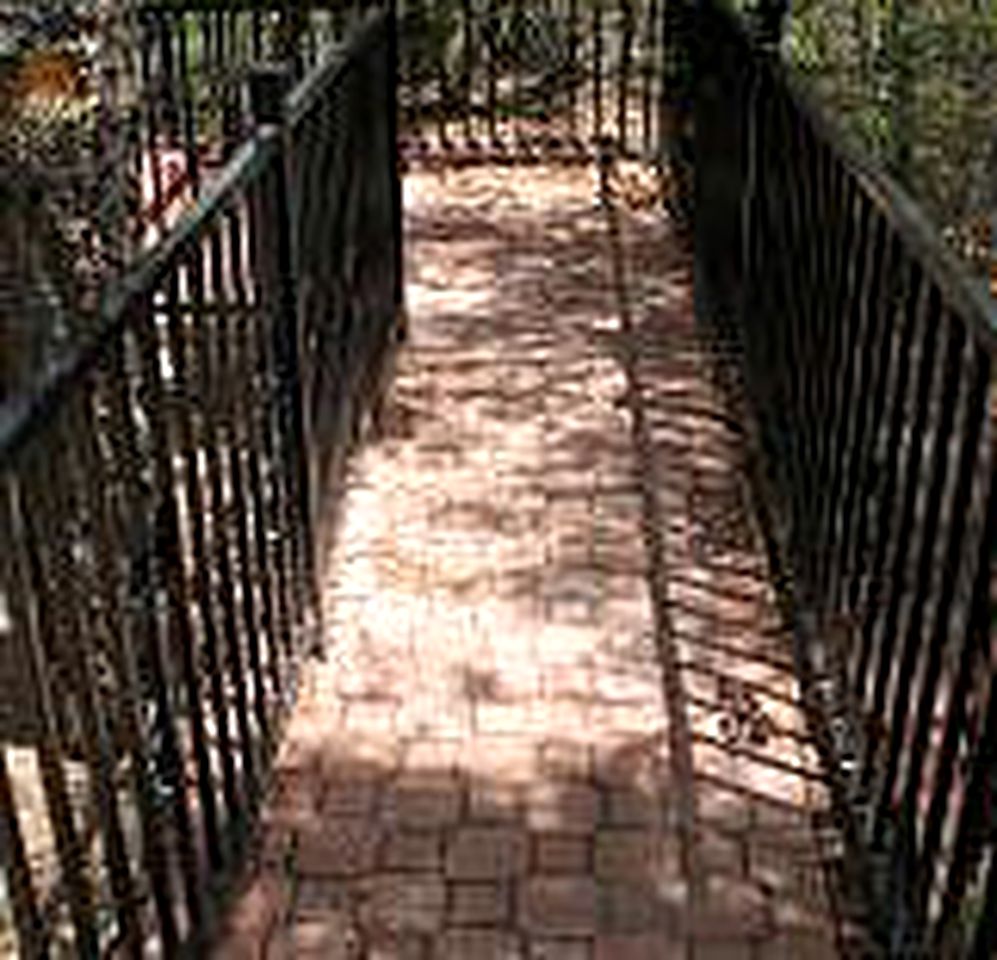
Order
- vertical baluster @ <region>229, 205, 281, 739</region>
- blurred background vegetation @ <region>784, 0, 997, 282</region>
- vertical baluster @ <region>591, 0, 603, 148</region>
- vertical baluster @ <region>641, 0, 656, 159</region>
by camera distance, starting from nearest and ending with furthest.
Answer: vertical baluster @ <region>229, 205, 281, 739</region>
blurred background vegetation @ <region>784, 0, 997, 282</region>
vertical baluster @ <region>591, 0, 603, 148</region>
vertical baluster @ <region>641, 0, 656, 159</region>

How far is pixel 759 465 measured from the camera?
5160 millimetres

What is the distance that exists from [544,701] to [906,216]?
1.77 metres

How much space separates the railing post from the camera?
11.8 ft

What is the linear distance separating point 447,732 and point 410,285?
3.76 m

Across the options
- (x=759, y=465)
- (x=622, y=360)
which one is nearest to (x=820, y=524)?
(x=759, y=465)

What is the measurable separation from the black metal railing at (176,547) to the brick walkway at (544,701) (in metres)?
0.25

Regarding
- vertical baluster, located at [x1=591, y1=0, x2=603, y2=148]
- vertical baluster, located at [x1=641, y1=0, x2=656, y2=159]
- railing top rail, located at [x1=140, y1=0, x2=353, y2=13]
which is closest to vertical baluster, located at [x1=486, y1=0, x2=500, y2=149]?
vertical baluster, located at [x1=591, y1=0, x2=603, y2=148]

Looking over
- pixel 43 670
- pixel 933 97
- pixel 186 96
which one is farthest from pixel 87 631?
pixel 933 97

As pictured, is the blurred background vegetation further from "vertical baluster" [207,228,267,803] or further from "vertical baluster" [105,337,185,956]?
"vertical baluster" [105,337,185,956]

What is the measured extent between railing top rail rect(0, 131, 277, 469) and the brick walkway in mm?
1485

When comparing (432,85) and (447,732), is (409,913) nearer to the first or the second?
(447,732)

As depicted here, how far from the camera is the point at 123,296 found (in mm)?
2477

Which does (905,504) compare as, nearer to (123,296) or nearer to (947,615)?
(947,615)

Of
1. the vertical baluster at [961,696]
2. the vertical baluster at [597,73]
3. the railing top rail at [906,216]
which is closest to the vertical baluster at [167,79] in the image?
the vertical baluster at [597,73]
